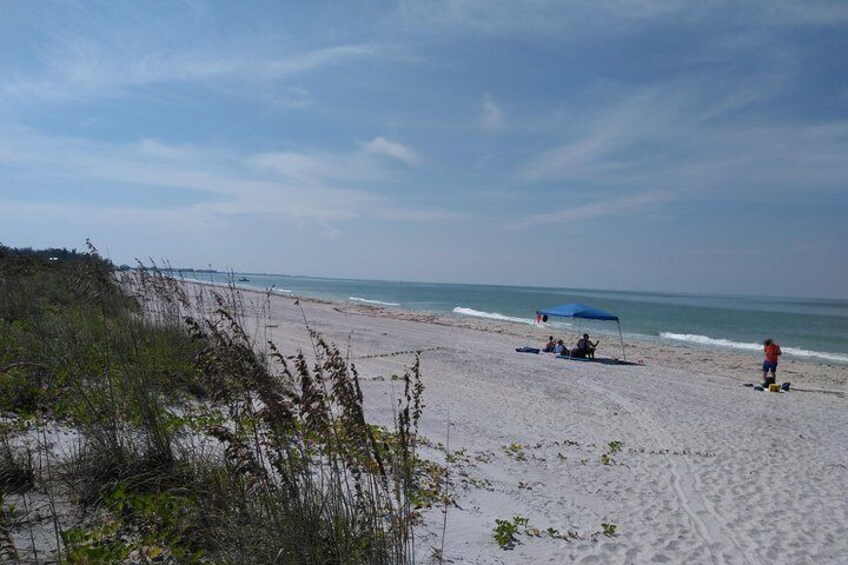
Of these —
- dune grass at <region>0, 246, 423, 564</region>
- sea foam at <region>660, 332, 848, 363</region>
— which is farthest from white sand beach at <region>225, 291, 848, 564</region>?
sea foam at <region>660, 332, 848, 363</region>

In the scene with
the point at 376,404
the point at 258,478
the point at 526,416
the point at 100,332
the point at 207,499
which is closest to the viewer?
the point at 258,478

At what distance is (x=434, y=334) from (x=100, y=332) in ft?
66.4

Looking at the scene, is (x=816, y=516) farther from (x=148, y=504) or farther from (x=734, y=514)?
(x=148, y=504)

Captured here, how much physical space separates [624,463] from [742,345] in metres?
33.4

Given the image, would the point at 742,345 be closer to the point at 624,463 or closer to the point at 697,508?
the point at 624,463

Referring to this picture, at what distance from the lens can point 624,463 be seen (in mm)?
7992

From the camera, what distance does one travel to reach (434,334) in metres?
26.4

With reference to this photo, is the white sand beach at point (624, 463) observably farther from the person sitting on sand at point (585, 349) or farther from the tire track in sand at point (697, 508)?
the person sitting on sand at point (585, 349)

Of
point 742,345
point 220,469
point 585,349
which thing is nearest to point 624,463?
point 220,469

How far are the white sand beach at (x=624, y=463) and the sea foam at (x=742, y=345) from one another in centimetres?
1652

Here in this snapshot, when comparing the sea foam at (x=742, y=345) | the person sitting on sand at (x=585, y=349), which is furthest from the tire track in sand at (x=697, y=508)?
the sea foam at (x=742, y=345)

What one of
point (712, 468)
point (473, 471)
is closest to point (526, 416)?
point (712, 468)

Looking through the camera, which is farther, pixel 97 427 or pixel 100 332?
pixel 100 332

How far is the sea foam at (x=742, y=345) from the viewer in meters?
30.9
